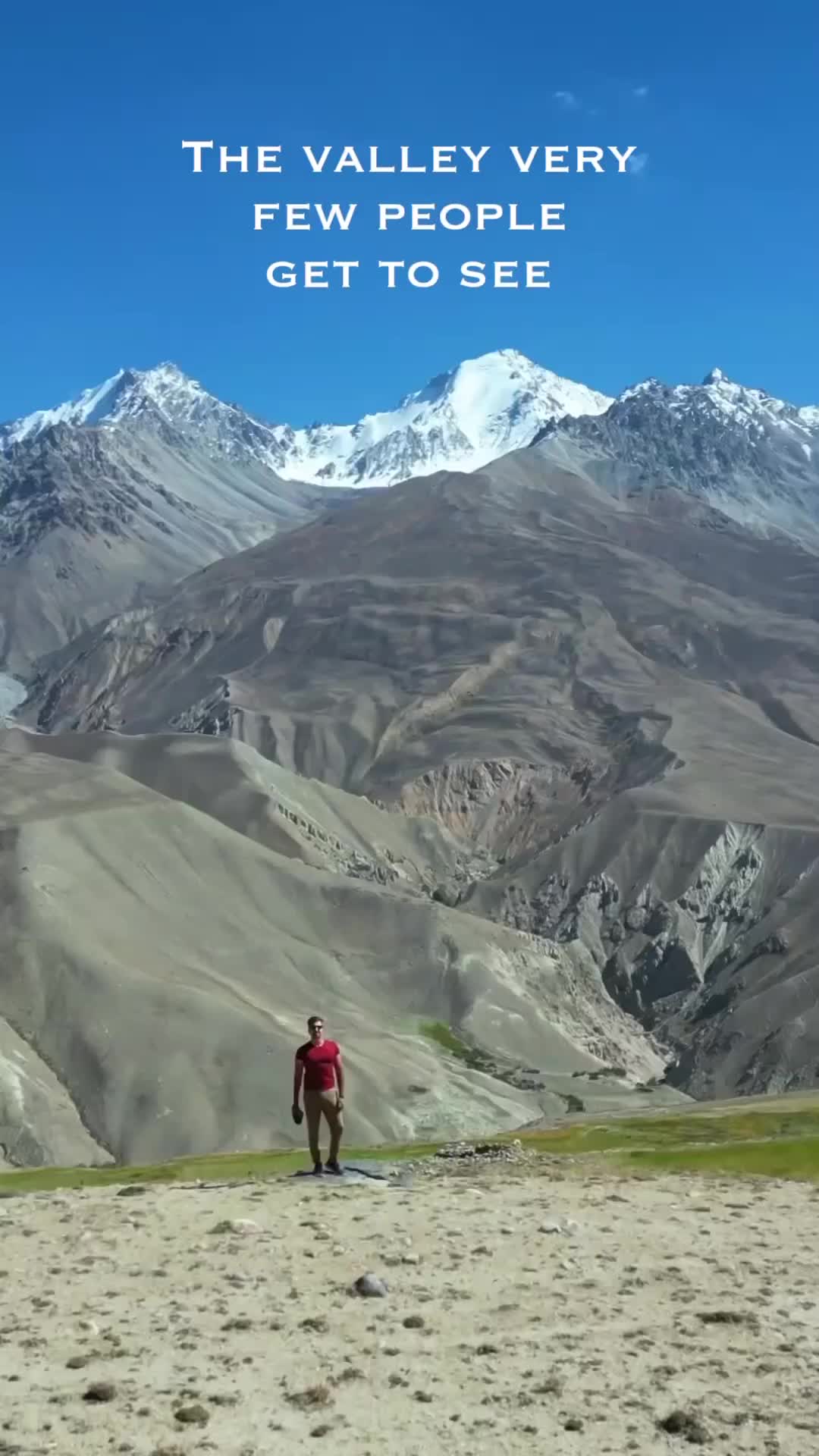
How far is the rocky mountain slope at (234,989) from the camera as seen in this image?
11112 centimetres

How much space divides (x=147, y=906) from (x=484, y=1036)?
31.5 meters

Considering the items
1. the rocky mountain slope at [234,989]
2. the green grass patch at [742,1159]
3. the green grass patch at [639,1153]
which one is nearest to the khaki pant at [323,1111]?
the green grass patch at [639,1153]

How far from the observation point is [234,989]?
423 feet

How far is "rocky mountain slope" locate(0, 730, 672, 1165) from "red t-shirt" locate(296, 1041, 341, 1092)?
8794 centimetres

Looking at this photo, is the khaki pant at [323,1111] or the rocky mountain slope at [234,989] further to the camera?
the rocky mountain slope at [234,989]

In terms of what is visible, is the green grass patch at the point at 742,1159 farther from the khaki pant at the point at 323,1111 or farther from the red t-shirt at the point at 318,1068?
the red t-shirt at the point at 318,1068

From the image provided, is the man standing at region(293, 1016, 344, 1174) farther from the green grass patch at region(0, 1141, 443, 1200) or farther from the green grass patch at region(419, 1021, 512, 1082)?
the green grass patch at region(419, 1021, 512, 1082)

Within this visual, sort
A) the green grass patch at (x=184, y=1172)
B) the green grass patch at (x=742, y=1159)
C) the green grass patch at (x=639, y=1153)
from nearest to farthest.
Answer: the green grass patch at (x=742, y=1159), the green grass patch at (x=639, y=1153), the green grass patch at (x=184, y=1172)

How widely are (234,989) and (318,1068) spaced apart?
4323 inches

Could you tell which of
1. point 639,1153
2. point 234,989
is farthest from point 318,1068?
point 234,989

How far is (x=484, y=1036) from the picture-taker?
475 feet

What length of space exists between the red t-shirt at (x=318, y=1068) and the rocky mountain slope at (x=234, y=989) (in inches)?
3462

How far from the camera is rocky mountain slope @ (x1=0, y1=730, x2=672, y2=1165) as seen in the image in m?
111

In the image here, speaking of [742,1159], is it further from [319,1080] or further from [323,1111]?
[319,1080]
